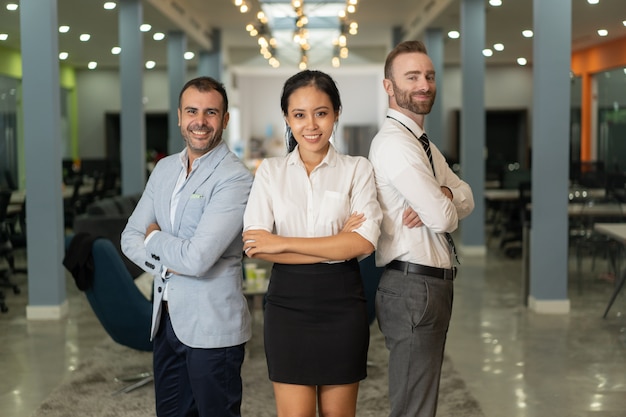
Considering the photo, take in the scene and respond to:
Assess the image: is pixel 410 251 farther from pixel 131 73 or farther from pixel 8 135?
pixel 131 73

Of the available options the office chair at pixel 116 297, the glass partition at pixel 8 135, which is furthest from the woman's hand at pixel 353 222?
the glass partition at pixel 8 135

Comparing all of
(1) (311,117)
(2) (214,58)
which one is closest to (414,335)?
(1) (311,117)

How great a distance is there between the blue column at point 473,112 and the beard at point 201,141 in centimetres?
989

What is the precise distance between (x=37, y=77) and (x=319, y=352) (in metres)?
6.27

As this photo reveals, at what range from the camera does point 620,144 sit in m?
12.7

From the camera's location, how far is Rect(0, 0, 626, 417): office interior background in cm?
976

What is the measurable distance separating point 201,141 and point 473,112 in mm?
10132

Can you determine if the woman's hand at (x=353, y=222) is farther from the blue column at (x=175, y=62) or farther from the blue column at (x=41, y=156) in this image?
the blue column at (x=175, y=62)

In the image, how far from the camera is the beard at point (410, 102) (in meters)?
A: 3.33

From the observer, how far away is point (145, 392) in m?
5.82

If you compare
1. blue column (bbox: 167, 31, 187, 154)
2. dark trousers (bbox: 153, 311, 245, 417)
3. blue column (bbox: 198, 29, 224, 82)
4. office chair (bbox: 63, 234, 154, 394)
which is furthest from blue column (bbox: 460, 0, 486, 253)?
dark trousers (bbox: 153, 311, 245, 417)

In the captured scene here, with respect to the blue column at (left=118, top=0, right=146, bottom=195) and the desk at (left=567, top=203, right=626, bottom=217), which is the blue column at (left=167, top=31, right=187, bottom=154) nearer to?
the blue column at (left=118, top=0, right=146, bottom=195)

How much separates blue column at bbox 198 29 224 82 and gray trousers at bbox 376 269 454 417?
18281 mm

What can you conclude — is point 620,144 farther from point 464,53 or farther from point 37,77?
point 37,77
